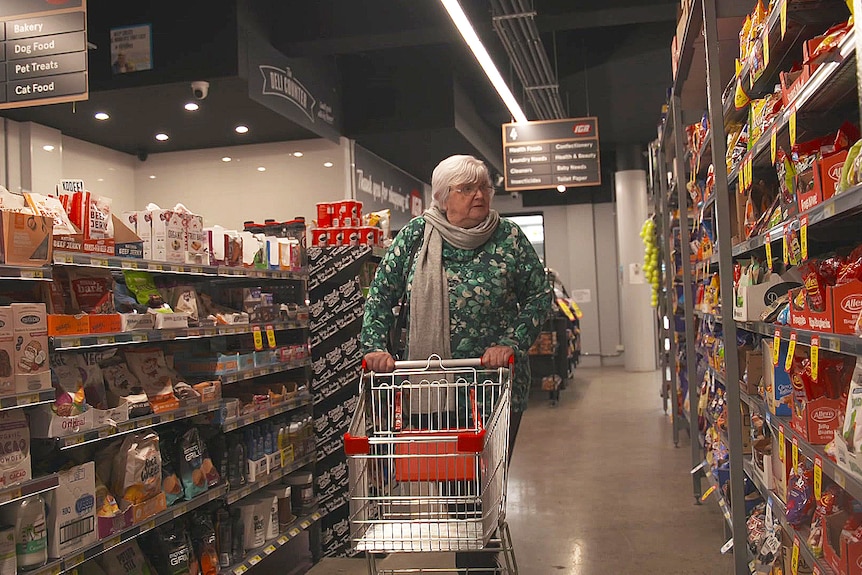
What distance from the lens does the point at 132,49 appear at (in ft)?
20.4

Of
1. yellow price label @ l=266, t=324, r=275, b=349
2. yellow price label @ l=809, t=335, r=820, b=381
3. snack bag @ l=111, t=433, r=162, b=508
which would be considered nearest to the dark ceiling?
yellow price label @ l=266, t=324, r=275, b=349

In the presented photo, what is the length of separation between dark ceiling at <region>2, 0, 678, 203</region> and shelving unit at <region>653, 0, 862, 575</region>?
3048 millimetres

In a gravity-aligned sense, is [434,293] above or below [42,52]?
below

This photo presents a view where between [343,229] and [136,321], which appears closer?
[136,321]

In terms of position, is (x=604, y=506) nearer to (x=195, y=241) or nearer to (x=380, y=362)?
(x=380, y=362)

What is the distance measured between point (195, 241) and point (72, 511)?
4.39 feet

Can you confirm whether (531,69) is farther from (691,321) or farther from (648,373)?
(648,373)

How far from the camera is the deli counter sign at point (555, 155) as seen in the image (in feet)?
32.7

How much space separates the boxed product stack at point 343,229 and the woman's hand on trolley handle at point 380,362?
1.91 metres

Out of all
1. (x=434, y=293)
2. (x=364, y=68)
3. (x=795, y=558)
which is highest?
(x=364, y=68)

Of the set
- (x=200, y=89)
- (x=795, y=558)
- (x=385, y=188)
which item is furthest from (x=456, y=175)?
(x=385, y=188)

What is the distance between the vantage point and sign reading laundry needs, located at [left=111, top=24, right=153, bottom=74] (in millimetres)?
6160

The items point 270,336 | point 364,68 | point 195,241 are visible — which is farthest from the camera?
point 364,68

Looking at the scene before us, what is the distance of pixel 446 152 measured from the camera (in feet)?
33.3
